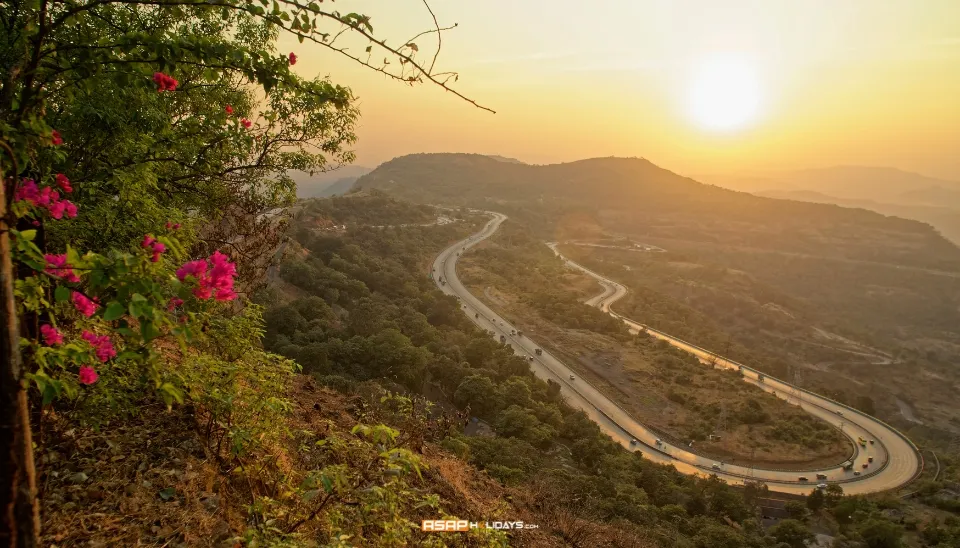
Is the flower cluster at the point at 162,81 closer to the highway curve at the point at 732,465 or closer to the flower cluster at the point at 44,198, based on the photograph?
the flower cluster at the point at 44,198

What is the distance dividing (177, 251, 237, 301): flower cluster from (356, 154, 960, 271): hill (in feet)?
469

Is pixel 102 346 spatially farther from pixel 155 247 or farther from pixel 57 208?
pixel 155 247

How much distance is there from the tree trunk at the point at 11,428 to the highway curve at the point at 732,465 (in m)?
40.6

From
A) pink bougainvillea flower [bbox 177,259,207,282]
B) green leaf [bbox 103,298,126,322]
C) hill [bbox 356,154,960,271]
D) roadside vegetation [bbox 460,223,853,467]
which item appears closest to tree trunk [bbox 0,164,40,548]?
green leaf [bbox 103,298,126,322]

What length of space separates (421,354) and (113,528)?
88.4 feet

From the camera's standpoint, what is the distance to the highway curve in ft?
121

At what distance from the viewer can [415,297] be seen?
50656 millimetres

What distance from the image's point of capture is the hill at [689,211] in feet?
438

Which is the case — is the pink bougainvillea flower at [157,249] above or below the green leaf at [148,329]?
above

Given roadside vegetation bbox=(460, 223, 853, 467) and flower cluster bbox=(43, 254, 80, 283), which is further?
roadside vegetation bbox=(460, 223, 853, 467)

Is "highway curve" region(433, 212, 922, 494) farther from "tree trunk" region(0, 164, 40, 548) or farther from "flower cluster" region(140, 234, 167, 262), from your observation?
"tree trunk" region(0, 164, 40, 548)

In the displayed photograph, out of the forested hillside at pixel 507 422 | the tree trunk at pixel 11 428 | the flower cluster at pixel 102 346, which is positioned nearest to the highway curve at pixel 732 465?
the forested hillside at pixel 507 422

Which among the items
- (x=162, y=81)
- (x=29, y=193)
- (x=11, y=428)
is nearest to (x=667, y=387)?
(x=162, y=81)

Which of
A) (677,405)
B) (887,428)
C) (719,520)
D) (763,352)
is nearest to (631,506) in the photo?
(719,520)
